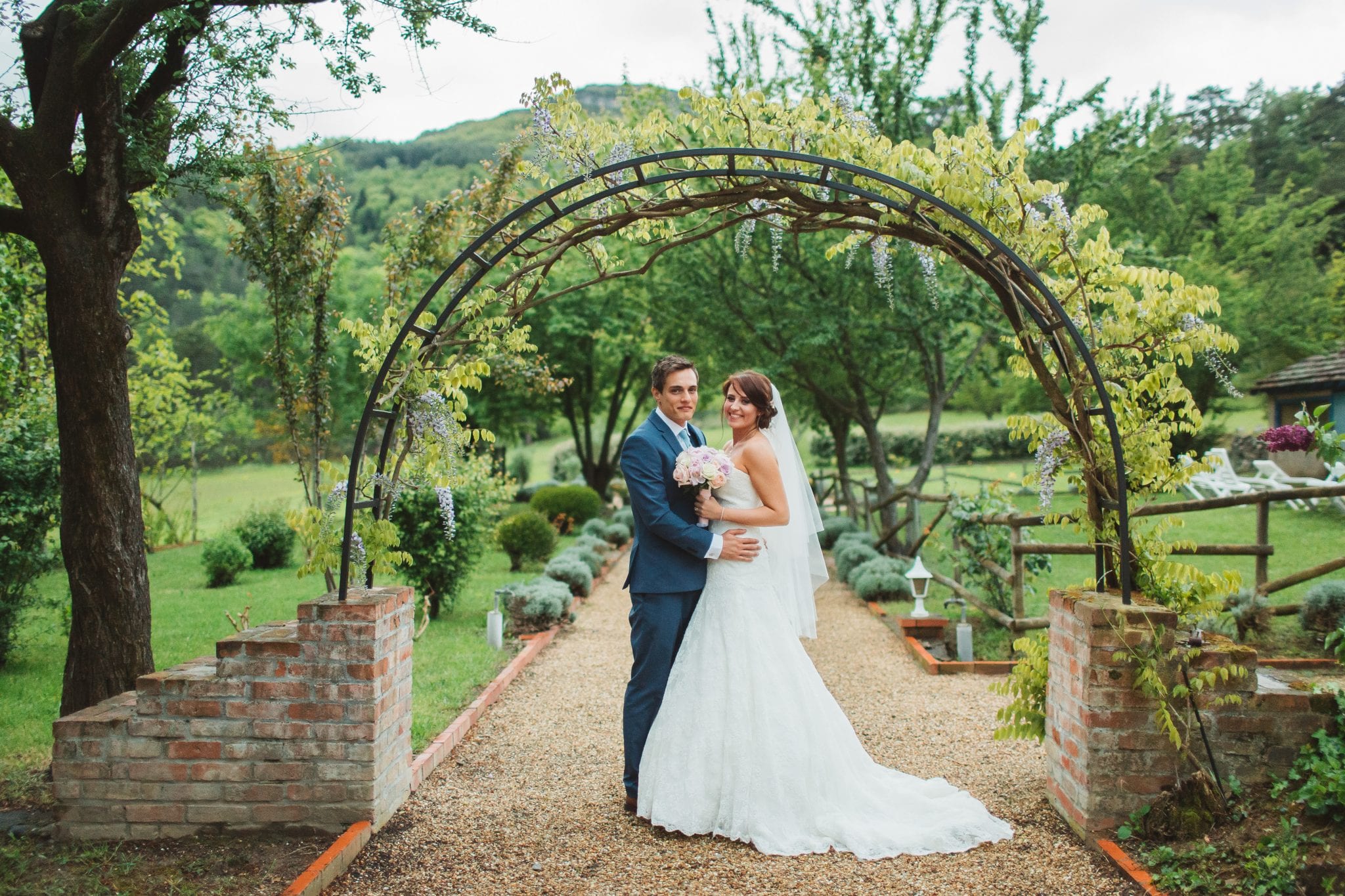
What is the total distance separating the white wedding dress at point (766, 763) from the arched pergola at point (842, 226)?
4.58 feet

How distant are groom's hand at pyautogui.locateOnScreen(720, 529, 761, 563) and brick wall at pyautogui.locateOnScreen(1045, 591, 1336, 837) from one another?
1481 mm

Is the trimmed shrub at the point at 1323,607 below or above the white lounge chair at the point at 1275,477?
below

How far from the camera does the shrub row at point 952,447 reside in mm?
30359

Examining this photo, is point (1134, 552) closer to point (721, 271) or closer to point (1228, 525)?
point (721, 271)

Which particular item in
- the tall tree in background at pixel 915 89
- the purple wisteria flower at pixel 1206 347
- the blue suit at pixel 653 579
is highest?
the tall tree in background at pixel 915 89

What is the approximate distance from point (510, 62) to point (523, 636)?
535cm

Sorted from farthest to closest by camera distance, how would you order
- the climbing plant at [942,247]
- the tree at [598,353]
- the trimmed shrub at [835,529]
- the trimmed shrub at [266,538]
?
1. the tree at [598,353]
2. the trimmed shrub at [266,538]
3. the trimmed shrub at [835,529]
4. the climbing plant at [942,247]

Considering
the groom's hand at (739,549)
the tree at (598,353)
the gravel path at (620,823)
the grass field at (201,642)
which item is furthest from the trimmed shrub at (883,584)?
the tree at (598,353)

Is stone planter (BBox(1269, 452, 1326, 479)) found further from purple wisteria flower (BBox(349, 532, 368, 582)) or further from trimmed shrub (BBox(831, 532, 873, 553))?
purple wisteria flower (BBox(349, 532, 368, 582))

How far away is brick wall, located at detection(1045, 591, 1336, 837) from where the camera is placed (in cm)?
370

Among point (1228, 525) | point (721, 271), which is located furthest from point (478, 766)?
point (1228, 525)

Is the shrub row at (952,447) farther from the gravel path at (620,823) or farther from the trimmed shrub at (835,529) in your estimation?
the gravel path at (620,823)

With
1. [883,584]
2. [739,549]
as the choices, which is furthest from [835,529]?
[739,549]

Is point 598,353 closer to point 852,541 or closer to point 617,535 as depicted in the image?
point 617,535
